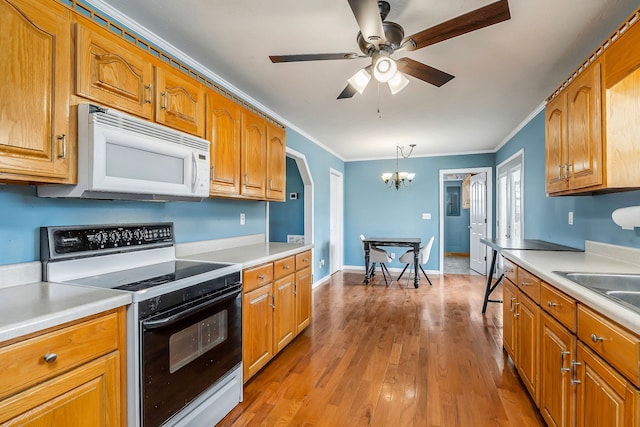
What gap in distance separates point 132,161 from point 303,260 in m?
1.79

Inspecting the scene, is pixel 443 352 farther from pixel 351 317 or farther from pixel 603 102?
pixel 603 102

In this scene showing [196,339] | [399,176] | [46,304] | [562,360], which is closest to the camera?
[46,304]

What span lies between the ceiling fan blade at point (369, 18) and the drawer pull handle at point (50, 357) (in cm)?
168

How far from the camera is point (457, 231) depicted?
9.30 m

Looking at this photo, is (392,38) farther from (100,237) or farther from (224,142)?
(100,237)

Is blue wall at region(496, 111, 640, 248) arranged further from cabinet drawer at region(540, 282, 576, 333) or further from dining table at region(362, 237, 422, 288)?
dining table at region(362, 237, 422, 288)

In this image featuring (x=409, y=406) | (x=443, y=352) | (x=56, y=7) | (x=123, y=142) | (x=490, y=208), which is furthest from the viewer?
(x=490, y=208)

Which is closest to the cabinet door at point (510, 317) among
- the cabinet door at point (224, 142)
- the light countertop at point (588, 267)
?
the light countertop at point (588, 267)

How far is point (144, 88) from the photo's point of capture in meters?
1.71

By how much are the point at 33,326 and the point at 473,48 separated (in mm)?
2785

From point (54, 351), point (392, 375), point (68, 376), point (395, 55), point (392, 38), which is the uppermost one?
point (395, 55)

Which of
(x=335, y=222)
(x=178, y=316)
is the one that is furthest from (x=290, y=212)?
(x=178, y=316)

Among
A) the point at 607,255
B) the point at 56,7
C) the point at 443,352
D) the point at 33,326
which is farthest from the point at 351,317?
the point at 56,7

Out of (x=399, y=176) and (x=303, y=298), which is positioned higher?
(x=399, y=176)
